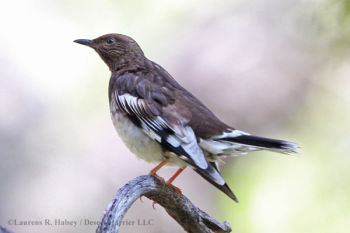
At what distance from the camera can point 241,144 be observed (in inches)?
213

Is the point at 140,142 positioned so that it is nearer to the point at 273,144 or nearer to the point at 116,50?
the point at 273,144

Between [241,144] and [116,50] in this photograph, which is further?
[116,50]

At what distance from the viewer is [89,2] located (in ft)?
33.0

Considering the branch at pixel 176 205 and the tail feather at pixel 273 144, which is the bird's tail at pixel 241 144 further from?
the branch at pixel 176 205

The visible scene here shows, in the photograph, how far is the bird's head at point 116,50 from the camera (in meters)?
7.03

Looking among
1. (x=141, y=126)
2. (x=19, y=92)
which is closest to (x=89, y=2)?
(x=19, y=92)

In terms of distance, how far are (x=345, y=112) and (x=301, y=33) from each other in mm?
1668

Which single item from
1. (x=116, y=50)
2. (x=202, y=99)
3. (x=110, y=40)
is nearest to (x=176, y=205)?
(x=116, y=50)

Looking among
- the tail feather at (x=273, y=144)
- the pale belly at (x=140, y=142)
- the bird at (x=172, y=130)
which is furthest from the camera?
the pale belly at (x=140, y=142)

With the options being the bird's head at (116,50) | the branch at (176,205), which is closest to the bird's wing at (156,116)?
the branch at (176,205)

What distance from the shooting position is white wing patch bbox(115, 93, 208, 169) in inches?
212

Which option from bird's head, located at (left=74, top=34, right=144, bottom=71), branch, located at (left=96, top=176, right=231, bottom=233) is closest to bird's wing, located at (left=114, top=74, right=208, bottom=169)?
branch, located at (left=96, top=176, right=231, bottom=233)

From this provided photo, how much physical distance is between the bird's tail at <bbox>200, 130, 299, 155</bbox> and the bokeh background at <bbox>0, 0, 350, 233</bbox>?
1925mm

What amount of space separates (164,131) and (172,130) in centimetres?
8
